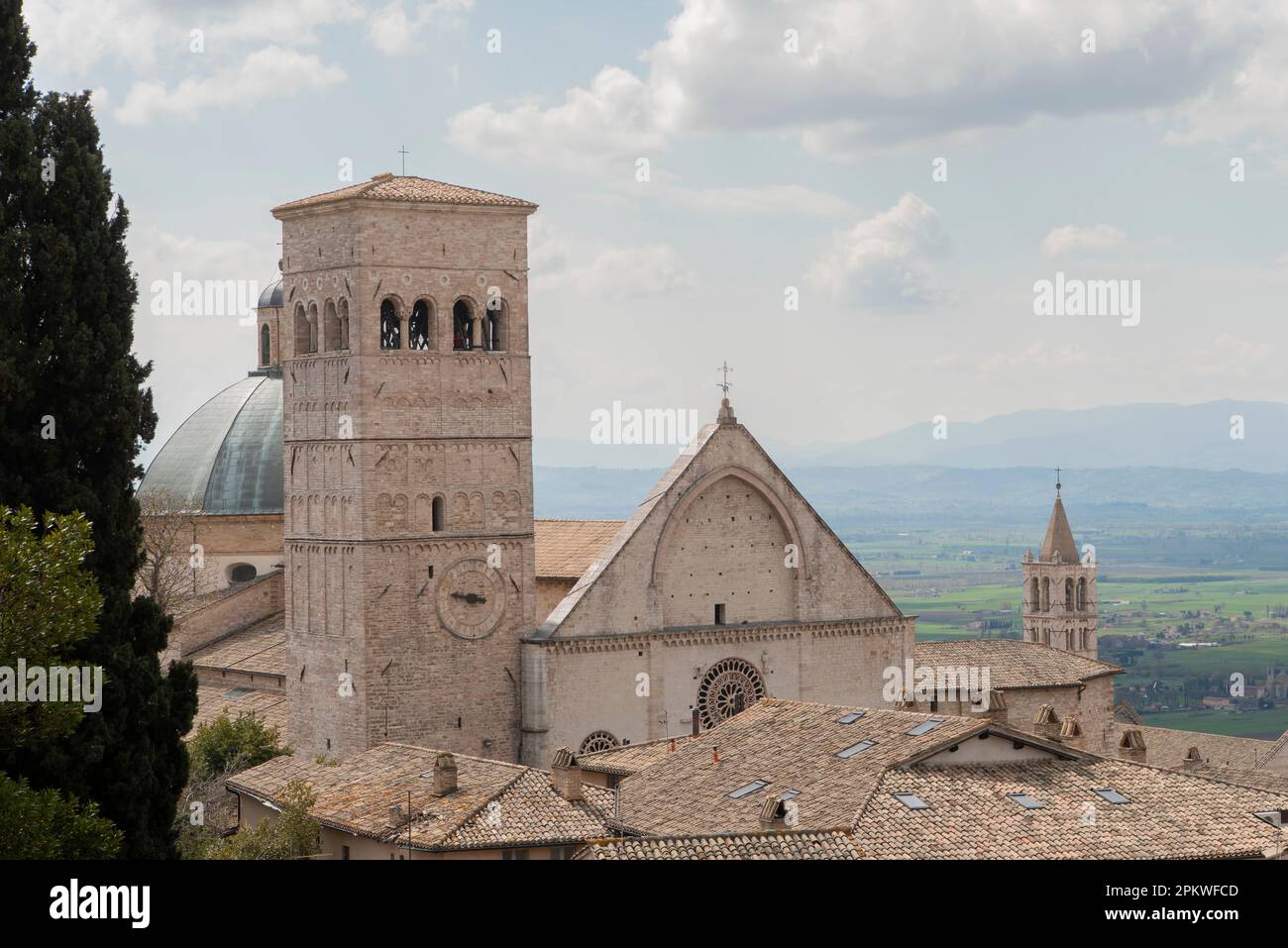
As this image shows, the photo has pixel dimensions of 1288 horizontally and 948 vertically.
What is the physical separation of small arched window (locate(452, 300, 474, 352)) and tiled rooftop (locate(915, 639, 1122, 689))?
15.8m

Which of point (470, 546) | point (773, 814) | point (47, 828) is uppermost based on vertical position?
point (470, 546)

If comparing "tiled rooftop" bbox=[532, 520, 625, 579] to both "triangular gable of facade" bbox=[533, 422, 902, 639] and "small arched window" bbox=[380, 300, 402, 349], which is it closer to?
"triangular gable of facade" bbox=[533, 422, 902, 639]

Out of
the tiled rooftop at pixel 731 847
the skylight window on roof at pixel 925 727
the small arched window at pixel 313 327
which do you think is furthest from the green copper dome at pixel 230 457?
the tiled rooftop at pixel 731 847

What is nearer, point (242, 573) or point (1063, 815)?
point (1063, 815)

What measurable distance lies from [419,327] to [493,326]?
1.70 meters

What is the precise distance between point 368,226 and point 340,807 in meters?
14.6

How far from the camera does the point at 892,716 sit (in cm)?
3869

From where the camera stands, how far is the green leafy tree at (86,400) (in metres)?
25.9

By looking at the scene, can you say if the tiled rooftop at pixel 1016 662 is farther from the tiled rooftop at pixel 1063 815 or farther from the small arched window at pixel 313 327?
the tiled rooftop at pixel 1063 815

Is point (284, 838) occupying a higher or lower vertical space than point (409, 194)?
lower

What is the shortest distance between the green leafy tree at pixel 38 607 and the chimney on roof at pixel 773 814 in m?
12.9

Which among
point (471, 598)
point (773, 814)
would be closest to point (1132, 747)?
point (471, 598)

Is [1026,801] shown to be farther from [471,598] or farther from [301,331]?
[301,331]

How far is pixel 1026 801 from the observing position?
3319 centimetres
